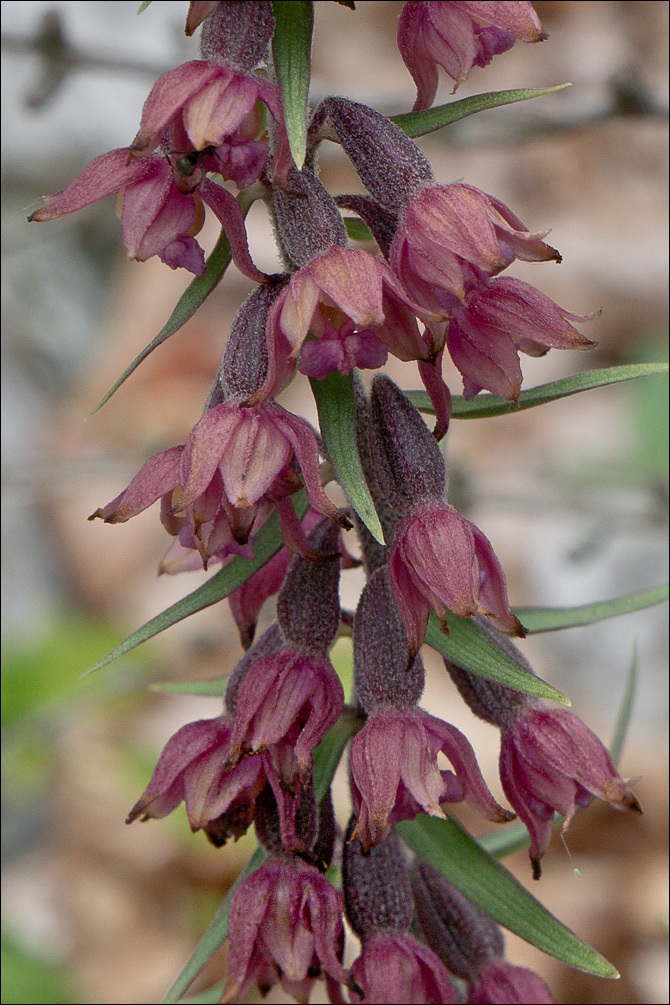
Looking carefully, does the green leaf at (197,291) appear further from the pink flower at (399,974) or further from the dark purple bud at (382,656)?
the pink flower at (399,974)

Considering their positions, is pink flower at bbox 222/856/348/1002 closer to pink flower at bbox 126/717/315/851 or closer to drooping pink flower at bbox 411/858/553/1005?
pink flower at bbox 126/717/315/851

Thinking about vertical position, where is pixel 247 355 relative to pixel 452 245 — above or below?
below

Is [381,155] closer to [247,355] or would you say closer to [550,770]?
[247,355]

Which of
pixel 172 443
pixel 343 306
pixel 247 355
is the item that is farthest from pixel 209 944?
pixel 172 443

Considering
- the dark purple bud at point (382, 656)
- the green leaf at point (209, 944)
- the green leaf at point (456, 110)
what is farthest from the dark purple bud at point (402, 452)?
the green leaf at point (209, 944)

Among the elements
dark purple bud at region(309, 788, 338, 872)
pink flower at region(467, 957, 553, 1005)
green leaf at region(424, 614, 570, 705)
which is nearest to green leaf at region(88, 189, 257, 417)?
green leaf at region(424, 614, 570, 705)
